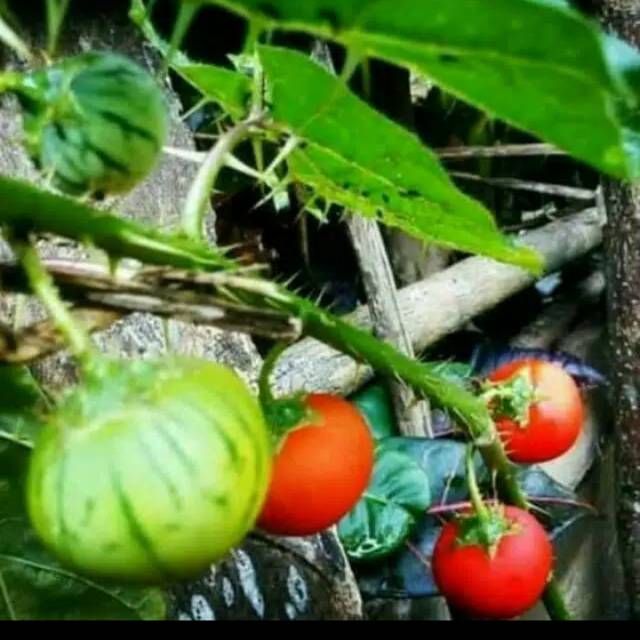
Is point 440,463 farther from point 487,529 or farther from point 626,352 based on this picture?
point 487,529

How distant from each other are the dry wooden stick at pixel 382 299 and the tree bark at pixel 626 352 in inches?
6.3

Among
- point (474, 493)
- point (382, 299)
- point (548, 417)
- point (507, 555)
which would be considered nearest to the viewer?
point (474, 493)

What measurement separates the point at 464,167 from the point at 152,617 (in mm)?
1127

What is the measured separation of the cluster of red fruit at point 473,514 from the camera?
17.6 inches

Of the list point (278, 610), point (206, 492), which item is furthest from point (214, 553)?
point (278, 610)

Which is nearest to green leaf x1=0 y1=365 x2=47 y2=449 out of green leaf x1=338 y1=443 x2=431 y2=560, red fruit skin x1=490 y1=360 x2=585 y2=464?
red fruit skin x1=490 y1=360 x2=585 y2=464

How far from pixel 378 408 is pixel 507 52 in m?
1.07

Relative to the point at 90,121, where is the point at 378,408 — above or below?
below

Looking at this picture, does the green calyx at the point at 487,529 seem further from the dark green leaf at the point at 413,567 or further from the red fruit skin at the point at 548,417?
the dark green leaf at the point at 413,567

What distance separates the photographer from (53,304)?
265 millimetres

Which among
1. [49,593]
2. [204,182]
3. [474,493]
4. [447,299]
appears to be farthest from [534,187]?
[204,182]

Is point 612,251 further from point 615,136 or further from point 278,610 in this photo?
point 615,136

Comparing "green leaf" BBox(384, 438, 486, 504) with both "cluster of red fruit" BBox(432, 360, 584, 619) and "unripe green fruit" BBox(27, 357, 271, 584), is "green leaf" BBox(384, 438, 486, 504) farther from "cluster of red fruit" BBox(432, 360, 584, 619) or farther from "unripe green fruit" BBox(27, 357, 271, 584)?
"unripe green fruit" BBox(27, 357, 271, 584)

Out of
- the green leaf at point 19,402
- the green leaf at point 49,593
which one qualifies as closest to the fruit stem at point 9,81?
the green leaf at point 19,402
